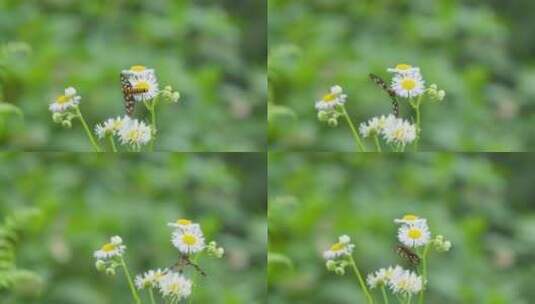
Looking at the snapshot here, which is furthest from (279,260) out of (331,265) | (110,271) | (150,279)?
(110,271)

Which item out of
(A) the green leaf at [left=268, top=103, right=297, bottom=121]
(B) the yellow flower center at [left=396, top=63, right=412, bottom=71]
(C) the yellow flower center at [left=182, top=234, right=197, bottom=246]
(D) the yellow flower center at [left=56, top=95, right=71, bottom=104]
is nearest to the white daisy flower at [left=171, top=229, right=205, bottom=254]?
(C) the yellow flower center at [left=182, top=234, right=197, bottom=246]

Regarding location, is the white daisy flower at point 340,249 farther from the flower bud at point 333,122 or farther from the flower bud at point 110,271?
the flower bud at point 110,271

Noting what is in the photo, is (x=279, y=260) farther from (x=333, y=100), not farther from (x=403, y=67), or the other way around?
(x=403, y=67)

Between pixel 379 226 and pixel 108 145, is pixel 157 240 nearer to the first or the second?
pixel 108 145

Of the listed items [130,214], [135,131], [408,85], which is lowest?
[130,214]

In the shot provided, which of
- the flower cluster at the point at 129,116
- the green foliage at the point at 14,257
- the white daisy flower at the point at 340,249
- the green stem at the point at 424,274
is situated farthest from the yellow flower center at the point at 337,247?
the green foliage at the point at 14,257

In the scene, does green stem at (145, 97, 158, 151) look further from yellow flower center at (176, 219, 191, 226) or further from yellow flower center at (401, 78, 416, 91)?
yellow flower center at (401, 78, 416, 91)
